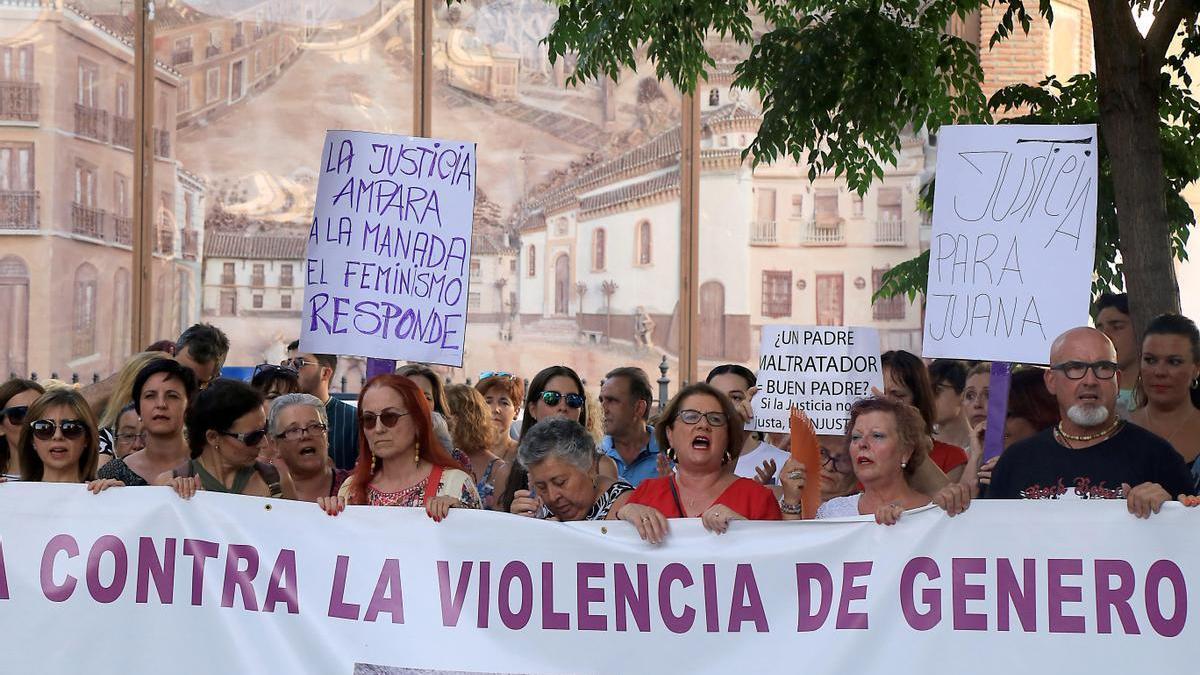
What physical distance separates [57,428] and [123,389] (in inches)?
46.1

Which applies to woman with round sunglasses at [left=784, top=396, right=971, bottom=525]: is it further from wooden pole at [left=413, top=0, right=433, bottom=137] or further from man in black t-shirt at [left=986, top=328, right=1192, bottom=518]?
wooden pole at [left=413, top=0, right=433, bottom=137]

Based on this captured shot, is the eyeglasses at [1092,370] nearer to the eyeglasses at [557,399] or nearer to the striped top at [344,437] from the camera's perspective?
the eyeglasses at [557,399]

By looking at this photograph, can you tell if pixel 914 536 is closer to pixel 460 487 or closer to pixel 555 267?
pixel 460 487

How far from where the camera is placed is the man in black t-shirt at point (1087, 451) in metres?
4.20

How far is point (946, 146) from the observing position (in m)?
5.45

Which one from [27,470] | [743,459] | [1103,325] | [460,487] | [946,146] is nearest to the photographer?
[460,487]

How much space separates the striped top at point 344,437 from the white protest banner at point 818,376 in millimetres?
1863

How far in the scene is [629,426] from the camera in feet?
20.2

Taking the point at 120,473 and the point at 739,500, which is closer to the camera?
the point at 739,500

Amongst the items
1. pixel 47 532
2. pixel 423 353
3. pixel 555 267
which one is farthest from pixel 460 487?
pixel 555 267

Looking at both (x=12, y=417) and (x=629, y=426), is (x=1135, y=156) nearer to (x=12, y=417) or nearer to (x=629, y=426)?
(x=629, y=426)

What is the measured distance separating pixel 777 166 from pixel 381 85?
3.39m

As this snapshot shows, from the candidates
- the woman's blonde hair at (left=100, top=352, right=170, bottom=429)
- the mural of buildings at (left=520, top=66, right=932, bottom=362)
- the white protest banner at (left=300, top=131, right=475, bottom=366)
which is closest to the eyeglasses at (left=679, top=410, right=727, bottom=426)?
the white protest banner at (left=300, top=131, right=475, bottom=366)

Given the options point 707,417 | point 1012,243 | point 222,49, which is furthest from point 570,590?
point 222,49
